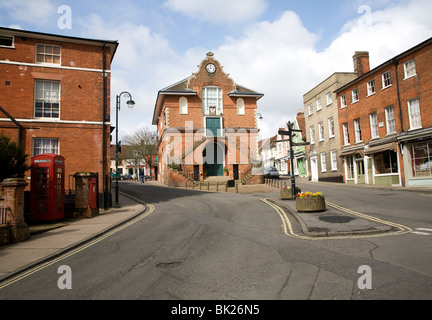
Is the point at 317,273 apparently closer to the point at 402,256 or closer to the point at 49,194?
the point at 402,256

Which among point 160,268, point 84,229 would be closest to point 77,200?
point 84,229

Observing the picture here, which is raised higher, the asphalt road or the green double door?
the green double door

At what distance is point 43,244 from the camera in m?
8.81

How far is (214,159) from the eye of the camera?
35.3 m

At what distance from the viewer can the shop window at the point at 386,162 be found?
23781 millimetres

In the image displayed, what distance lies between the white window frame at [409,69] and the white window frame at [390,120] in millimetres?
2887

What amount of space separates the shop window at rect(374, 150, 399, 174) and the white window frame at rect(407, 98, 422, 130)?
9.33 feet

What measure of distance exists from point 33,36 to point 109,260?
55.2 ft

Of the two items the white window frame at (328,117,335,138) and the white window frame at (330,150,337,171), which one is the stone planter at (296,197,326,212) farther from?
the white window frame at (328,117,335,138)

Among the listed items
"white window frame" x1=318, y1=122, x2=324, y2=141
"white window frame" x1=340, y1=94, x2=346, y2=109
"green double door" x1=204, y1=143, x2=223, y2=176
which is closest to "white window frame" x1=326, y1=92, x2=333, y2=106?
"white window frame" x1=340, y1=94, x2=346, y2=109

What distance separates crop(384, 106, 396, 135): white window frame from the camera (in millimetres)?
23733

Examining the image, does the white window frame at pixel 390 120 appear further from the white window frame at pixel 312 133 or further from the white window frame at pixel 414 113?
the white window frame at pixel 312 133

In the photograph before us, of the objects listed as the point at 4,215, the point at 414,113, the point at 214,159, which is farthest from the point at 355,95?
the point at 4,215
